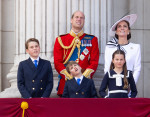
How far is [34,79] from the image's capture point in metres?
6.19

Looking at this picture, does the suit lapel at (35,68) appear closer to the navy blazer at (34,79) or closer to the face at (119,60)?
the navy blazer at (34,79)

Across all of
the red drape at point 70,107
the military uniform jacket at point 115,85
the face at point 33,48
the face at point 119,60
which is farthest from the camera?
the face at point 33,48

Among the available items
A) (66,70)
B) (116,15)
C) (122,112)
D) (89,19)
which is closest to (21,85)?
(66,70)

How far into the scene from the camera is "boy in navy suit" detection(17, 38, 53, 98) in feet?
20.2

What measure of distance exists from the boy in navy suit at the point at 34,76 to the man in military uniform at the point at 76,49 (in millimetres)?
430

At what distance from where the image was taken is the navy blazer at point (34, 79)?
615 centimetres

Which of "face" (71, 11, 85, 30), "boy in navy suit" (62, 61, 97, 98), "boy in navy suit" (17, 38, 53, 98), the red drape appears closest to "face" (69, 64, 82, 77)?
"boy in navy suit" (62, 61, 97, 98)

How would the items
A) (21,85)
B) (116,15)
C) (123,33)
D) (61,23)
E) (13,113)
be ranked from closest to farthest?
(13,113)
(21,85)
(123,33)
(61,23)
(116,15)

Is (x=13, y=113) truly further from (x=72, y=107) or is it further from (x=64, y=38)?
(x=64, y=38)

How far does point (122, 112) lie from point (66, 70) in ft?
5.16

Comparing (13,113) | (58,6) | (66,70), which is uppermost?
(58,6)

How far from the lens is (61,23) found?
761 centimetres

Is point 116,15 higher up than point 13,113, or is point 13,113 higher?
point 116,15

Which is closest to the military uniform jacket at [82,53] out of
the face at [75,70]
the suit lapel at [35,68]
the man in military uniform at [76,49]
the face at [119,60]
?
the man in military uniform at [76,49]
